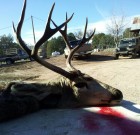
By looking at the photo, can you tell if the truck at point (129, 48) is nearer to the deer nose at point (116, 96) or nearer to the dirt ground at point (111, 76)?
the dirt ground at point (111, 76)

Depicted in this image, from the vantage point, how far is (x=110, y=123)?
5145mm

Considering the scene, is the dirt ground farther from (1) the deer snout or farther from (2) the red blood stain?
(2) the red blood stain

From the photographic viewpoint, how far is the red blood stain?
15.8 feet

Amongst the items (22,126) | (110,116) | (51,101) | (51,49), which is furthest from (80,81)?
(51,49)

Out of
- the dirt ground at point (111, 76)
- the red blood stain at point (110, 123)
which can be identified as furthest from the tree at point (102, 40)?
the red blood stain at point (110, 123)

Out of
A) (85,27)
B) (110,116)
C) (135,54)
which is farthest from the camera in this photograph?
(135,54)

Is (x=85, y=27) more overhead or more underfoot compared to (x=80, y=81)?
more overhead

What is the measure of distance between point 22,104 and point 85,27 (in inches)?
102

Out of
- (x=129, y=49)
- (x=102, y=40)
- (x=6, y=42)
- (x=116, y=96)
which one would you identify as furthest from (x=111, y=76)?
(x=102, y=40)

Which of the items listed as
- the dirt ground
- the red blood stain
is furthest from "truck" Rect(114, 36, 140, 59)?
the red blood stain

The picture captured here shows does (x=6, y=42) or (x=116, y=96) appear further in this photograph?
(x=6, y=42)

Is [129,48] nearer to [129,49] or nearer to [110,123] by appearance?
[129,49]

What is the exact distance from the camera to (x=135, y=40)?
113 ft

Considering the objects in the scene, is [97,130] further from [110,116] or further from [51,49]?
[51,49]
